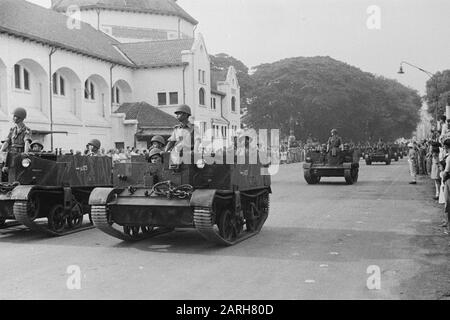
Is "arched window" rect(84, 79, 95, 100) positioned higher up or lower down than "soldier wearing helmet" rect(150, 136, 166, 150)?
higher up

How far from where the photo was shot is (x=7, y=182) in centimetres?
1104

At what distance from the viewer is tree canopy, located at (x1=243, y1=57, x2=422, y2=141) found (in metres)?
61.1

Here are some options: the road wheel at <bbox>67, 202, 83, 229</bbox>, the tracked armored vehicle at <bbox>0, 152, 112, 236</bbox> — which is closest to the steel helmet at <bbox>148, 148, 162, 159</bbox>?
the tracked armored vehicle at <bbox>0, 152, 112, 236</bbox>

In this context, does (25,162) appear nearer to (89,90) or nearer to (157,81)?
(89,90)

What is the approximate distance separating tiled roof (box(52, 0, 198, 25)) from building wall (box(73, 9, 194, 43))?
46 cm

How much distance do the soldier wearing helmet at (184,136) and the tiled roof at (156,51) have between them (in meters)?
33.8

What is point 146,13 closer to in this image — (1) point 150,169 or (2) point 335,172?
(2) point 335,172

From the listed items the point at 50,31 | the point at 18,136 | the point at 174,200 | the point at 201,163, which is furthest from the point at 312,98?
the point at 174,200

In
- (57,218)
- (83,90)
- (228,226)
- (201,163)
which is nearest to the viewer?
(201,163)

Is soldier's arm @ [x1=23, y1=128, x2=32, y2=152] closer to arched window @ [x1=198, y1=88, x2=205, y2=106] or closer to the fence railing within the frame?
arched window @ [x1=198, y1=88, x2=205, y2=106]

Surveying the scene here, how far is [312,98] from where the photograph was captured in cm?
6041

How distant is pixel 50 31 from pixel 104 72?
5346 mm
